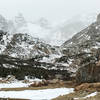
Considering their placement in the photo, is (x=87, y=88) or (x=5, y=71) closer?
(x=87, y=88)

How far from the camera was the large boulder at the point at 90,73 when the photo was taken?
53.7 metres

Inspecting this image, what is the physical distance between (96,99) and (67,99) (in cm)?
588

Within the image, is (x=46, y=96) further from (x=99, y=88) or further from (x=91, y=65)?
(x=91, y=65)

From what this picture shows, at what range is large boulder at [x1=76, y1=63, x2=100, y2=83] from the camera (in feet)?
176

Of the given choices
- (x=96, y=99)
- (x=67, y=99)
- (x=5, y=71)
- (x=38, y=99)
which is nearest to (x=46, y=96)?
(x=38, y=99)

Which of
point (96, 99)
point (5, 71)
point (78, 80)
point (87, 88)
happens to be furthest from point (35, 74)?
point (96, 99)

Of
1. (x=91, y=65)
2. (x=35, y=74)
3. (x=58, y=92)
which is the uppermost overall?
(x=91, y=65)

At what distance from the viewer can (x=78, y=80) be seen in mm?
58500

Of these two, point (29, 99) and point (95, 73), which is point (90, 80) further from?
point (29, 99)

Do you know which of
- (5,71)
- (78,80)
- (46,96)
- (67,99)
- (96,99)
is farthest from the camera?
(5,71)

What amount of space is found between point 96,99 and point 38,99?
11.0m

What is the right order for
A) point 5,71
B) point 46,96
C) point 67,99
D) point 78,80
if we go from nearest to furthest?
point 67,99, point 46,96, point 78,80, point 5,71

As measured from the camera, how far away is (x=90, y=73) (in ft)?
180

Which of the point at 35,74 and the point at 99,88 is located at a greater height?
the point at 99,88
